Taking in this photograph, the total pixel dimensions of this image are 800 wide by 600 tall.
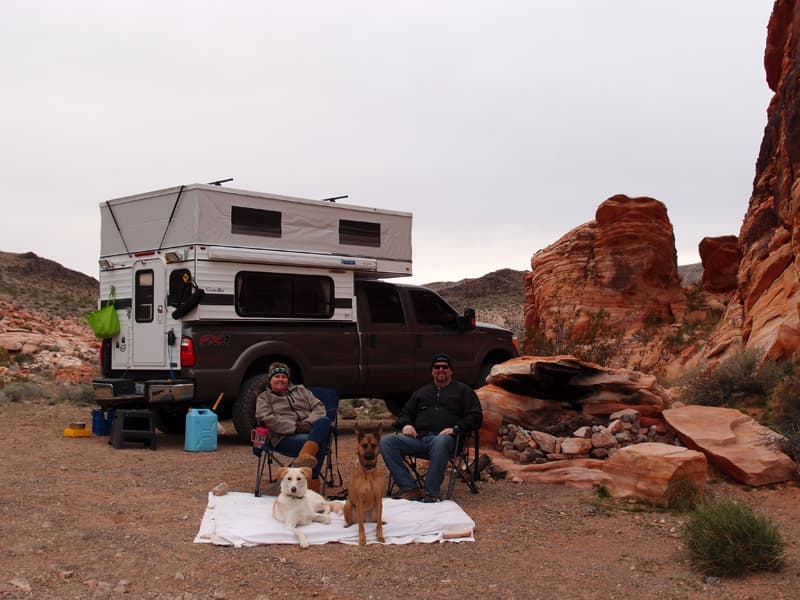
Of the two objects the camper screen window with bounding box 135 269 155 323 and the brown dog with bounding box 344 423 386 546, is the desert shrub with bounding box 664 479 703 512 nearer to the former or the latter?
the brown dog with bounding box 344 423 386 546

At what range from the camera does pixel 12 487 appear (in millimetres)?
6750

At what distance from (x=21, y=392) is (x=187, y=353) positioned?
6.94 metres

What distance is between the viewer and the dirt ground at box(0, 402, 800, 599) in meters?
4.39

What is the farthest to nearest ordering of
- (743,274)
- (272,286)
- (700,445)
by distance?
1. (743,274)
2. (272,286)
3. (700,445)

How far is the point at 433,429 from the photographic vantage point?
6.80 metres

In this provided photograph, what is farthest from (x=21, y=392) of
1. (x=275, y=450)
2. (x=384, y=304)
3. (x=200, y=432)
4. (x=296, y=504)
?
(x=296, y=504)

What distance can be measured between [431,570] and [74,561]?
202 centimetres

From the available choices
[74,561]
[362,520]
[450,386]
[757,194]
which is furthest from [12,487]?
[757,194]

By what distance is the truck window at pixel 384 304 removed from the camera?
10.6 metres

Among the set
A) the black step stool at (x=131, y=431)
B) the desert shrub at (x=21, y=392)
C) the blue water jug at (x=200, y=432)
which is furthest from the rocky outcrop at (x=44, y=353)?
the blue water jug at (x=200, y=432)

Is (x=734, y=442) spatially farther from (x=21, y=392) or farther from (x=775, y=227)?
(x=21, y=392)

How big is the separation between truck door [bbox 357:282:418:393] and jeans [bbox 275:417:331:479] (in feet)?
11.7

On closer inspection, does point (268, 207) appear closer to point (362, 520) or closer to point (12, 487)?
point (12, 487)

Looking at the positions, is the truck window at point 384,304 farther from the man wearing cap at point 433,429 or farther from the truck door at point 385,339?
the man wearing cap at point 433,429
